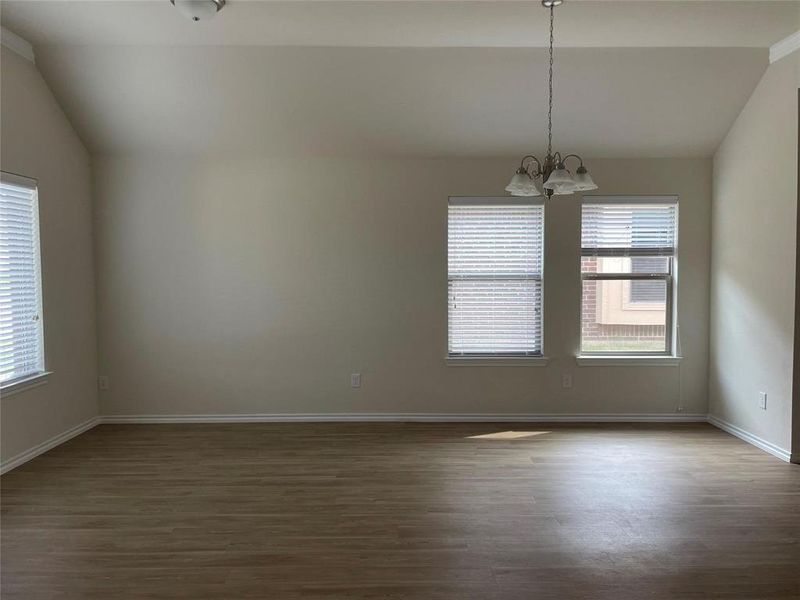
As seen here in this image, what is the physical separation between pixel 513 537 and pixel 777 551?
128 centimetres

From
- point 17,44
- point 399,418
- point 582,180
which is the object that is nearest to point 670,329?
point 399,418

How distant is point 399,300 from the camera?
16.3 ft

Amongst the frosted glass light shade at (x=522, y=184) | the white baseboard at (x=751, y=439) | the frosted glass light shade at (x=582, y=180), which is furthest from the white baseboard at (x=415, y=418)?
the frosted glass light shade at (x=582, y=180)

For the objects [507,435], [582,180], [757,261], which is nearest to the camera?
[582,180]

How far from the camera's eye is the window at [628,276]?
16.3ft

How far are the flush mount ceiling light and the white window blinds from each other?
3.38 metres

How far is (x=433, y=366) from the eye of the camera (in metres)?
5.00

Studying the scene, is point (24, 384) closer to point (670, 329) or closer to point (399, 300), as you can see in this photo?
point (399, 300)

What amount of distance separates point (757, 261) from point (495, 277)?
2.04 metres

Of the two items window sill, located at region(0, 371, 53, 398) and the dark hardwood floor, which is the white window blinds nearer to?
the dark hardwood floor

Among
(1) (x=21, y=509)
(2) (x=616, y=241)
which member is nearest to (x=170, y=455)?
(1) (x=21, y=509)

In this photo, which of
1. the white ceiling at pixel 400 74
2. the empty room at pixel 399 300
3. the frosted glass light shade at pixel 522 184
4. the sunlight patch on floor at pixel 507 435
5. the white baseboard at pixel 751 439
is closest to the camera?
the empty room at pixel 399 300

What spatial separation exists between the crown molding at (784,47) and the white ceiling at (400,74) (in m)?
0.06

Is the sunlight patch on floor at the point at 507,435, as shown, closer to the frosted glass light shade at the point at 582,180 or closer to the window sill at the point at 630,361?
the window sill at the point at 630,361
